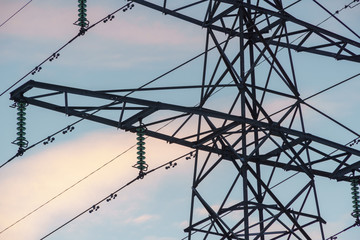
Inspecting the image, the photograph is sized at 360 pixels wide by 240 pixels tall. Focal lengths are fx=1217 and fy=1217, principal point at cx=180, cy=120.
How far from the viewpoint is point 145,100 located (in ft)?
120

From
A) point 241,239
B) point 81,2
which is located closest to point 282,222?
point 241,239

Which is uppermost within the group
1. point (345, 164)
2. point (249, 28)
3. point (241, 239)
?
point (249, 28)

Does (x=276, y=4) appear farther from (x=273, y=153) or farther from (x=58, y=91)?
(x=58, y=91)

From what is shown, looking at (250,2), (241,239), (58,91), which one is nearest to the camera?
(58,91)

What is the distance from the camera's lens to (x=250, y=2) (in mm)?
41562

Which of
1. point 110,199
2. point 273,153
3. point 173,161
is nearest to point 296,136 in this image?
point 273,153

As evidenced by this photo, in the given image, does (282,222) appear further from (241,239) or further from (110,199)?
(110,199)

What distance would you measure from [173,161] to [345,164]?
20.3 ft

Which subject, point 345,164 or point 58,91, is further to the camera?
point 345,164

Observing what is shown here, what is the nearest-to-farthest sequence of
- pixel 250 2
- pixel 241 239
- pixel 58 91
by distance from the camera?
pixel 58 91, pixel 241 239, pixel 250 2

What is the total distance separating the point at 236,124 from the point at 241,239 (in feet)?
12.1

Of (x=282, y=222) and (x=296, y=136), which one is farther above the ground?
(x=296, y=136)

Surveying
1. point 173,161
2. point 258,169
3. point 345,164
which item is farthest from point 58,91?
point 345,164

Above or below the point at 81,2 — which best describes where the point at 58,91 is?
below
